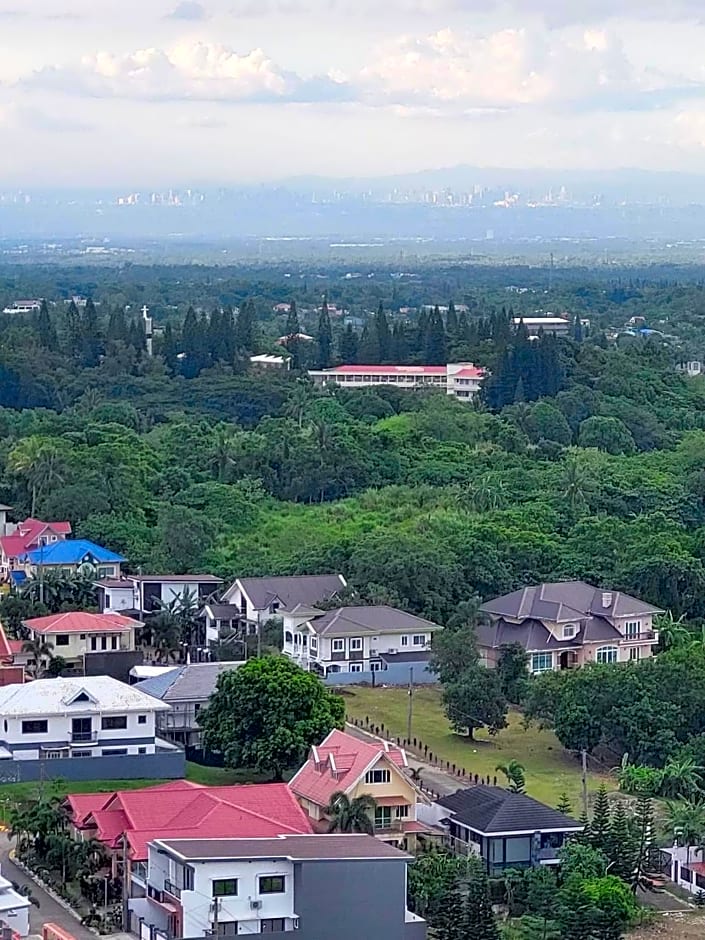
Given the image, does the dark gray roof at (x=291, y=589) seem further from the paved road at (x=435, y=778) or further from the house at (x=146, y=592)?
the paved road at (x=435, y=778)

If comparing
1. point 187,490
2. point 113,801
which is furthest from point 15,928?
point 187,490

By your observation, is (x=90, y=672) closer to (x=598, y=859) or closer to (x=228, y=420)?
(x=598, y=859)

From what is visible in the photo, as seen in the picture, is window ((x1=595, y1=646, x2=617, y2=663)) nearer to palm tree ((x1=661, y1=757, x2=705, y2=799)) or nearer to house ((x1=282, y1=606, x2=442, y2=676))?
house ((x1=282, y1=606, x2=442, y2=676))

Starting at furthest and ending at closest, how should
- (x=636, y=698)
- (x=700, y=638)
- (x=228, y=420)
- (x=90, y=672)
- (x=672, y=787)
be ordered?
(x=228, y=420) → (x=700, y=638) → (x=90, y=672) → (x=636, y=698) → (x=672, y=787)

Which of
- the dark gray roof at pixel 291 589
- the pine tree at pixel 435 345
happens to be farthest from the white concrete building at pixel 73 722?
the pine tree at pixel 435 345

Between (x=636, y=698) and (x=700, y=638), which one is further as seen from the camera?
(x=700, y=638)

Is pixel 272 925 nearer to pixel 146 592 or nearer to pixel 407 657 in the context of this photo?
pixel 407 657

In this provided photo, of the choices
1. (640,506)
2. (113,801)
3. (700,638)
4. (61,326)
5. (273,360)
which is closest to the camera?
(113,801)
